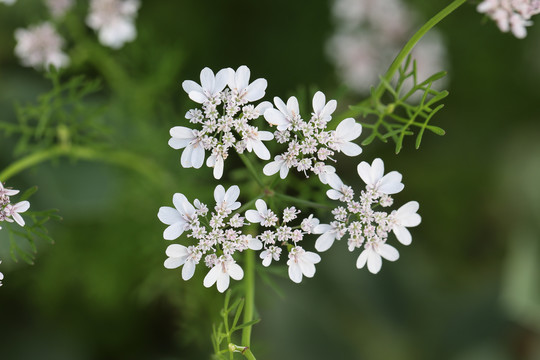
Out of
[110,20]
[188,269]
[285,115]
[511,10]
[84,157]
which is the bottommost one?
[188,269]

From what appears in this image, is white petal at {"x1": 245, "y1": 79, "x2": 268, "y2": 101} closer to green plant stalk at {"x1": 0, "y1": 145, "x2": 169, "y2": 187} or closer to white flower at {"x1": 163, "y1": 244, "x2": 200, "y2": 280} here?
white flower at {"x1": 163, "y1": 244, "x2": 200, "y2": 280}

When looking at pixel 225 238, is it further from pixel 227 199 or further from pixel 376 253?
pixel 376 253

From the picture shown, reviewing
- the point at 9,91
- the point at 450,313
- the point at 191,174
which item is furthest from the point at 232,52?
the point at 450,313

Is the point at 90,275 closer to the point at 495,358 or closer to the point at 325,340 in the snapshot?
the point at 325,340

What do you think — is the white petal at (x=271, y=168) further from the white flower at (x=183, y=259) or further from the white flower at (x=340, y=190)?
the white flower at (x=183, y=259)

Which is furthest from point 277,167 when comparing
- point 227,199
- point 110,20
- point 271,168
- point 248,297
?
point 110,20

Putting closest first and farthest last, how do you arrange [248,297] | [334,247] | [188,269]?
1. [188,269]
2. [248,297]
3. [334,247]

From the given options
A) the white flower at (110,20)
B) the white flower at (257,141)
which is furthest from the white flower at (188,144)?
the white flower at (110,20)
